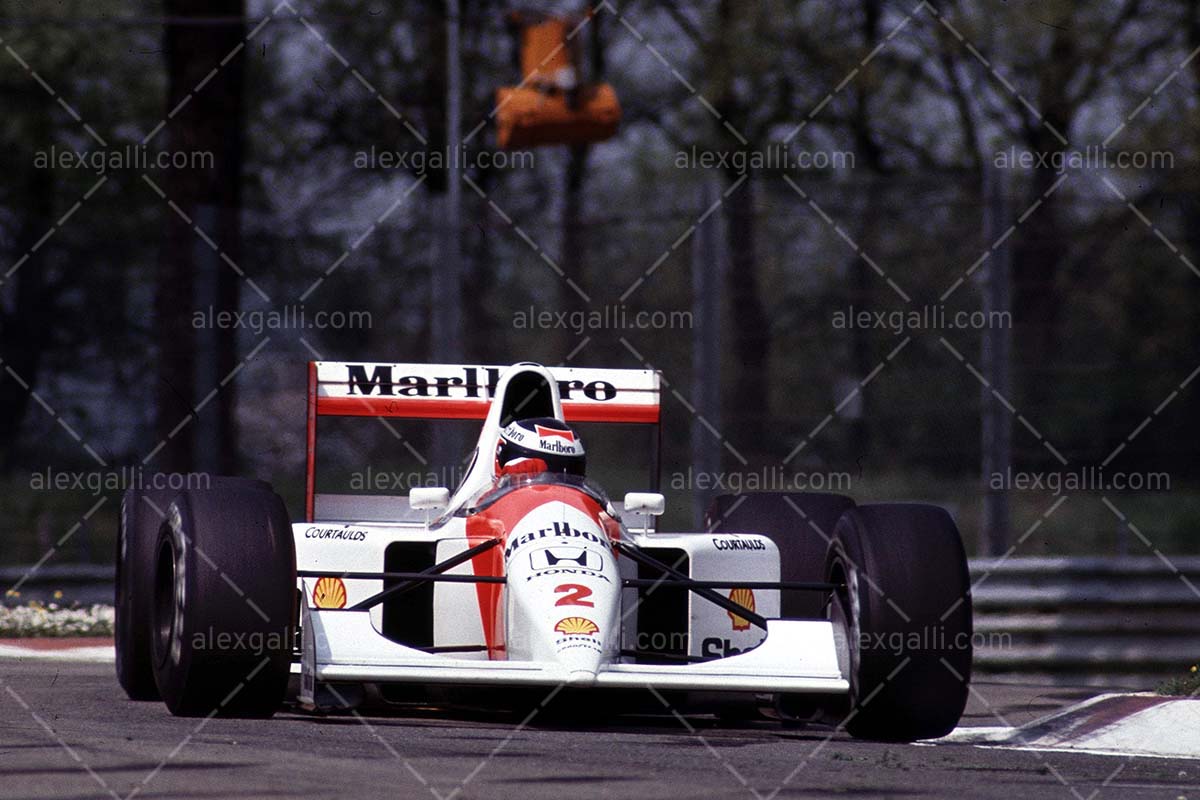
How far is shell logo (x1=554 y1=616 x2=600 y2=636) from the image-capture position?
20.0ft

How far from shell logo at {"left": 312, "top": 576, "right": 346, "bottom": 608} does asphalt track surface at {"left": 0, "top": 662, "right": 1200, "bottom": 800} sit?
0.39 metres

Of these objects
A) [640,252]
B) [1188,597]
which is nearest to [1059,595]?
[1188,597]

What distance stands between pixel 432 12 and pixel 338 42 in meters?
1.19

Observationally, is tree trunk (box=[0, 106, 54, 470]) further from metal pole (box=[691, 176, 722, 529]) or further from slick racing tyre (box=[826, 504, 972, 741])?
A: slick racing tyre (box=[826, 504, 972, 741])

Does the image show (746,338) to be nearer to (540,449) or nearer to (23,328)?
(540,449)

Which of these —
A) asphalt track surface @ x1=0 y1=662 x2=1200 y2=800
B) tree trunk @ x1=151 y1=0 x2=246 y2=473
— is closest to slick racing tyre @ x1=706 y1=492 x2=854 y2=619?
asphalt track surface @ x1=0 y1=662 x2=1200 y2=800

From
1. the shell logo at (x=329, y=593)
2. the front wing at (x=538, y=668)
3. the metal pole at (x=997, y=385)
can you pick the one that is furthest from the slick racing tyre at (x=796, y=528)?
the metal pole at (x=997, y=385)

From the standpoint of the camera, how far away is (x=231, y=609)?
6055 millimetres

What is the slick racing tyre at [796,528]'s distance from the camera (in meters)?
7.91

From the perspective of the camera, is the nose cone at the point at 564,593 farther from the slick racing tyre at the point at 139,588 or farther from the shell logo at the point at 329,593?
the slick racing tyre at the point at 139,588

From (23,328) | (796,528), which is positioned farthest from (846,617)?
Result: (23,328)

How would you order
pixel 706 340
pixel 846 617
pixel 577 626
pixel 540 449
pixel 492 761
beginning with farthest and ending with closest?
pixel 706 340, pixel 540 449, pixel 846 617, pixel 577 626, pixel 492 761

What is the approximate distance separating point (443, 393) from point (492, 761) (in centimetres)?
356

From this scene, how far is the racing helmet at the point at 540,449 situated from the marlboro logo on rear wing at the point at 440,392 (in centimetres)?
123
